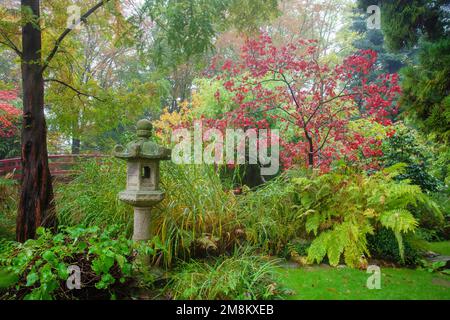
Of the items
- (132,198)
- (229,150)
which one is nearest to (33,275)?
(132,198)

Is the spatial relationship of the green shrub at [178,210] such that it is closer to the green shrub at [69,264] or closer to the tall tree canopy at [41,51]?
the tall tree canopy at [41,51]

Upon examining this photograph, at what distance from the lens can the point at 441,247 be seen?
4184 mm

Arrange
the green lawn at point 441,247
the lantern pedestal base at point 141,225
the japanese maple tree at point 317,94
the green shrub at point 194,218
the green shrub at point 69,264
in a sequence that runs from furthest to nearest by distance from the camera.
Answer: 1. the japanese maple tree at point 317,94
2. the green lawn at point 441,247
3. the green shrub at point 194,218
4. the lantern pedestal base at point 141,225
5. the green shrub at point 69,264

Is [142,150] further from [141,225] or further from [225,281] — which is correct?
[225,281]

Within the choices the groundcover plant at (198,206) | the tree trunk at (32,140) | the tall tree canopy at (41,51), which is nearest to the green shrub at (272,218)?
the groundcover plant at (198,206)

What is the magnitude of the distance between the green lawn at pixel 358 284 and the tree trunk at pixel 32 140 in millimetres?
3024

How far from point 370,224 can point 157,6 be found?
12.1ft

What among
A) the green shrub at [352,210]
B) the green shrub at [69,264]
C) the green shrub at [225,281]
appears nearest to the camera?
the green shrub at [69,264]

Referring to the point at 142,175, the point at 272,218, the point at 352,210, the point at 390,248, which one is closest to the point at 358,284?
the point at 390,248

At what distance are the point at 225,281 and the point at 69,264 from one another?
4.38 ft

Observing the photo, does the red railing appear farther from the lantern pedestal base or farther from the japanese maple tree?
the japanese maple tree

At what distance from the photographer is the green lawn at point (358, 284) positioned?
2.72 m

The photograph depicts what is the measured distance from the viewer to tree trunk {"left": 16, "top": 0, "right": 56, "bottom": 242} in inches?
142
